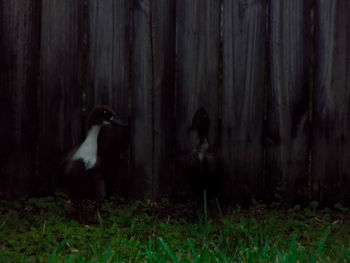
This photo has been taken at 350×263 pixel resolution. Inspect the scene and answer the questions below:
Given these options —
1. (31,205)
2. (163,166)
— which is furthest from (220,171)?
(31,205)

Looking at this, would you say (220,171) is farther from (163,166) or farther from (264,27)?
(264,27)

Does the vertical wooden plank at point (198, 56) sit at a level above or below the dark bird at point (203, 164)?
above

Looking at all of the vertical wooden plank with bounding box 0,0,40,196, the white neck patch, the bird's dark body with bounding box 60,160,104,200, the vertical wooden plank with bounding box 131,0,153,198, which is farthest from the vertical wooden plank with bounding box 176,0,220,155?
the vertical wooden plank with bounding box 0,0,40,196

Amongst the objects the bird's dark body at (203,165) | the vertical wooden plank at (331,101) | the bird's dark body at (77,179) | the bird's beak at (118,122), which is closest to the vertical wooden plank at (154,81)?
the bird's beak at (118,122)

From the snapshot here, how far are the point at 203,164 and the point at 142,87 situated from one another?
92cm

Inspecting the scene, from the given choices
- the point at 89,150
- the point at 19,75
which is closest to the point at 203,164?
the point at 89,150

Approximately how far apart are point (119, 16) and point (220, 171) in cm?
157

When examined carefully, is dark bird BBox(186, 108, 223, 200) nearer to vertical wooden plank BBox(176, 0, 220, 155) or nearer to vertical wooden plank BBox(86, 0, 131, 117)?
vertical wooden plank BBox(176, 0, 220, 155)

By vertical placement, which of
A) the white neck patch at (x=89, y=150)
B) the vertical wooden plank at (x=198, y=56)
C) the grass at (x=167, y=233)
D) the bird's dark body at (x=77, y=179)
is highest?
the vertical wooden plank at (x=198, y=56)

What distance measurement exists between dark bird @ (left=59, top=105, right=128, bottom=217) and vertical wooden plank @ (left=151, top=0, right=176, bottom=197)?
1.28 ft

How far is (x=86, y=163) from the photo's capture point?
16.3 feet

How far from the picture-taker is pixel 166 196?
5500 millimetres

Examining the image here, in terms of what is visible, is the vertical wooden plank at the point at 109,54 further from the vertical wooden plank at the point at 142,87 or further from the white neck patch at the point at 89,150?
the white neck patch at the point at 89,150

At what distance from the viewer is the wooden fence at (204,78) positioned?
5.39 meters
